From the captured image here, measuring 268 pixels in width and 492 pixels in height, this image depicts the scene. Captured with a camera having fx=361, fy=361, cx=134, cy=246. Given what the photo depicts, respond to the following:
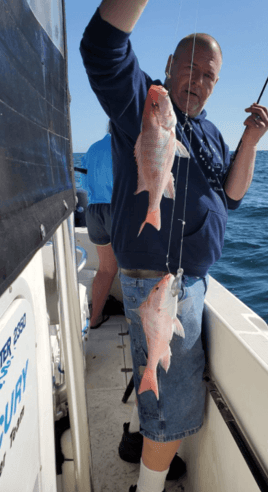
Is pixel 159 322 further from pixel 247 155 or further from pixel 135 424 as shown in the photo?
pixel 135 424

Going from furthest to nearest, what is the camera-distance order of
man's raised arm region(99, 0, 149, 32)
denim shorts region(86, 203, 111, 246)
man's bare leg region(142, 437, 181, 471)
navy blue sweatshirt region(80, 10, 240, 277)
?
denim shorts region(86, 203, 111, 246)
man's bare leg region(142, 437, 181, 471)
navy blue sweatshirt region(80, 10, 240, 277)
man's raised arm region(99, 0, 149, 32)

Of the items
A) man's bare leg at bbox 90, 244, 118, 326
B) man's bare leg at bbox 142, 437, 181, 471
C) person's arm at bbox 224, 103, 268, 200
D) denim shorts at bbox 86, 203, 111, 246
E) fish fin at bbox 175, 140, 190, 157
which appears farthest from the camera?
man's bare leg at bbox 90, 244, 118, 326

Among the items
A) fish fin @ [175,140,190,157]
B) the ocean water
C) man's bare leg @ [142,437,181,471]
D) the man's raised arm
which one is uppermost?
the man's raised arm

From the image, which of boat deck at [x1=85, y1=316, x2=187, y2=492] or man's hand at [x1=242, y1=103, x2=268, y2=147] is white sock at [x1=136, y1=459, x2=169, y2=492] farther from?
man's hand at [x1=242, y1=103, x2=268, y2=147]

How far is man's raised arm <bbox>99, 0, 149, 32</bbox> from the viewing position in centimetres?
96

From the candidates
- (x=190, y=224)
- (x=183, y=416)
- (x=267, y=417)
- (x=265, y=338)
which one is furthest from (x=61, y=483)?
(x=190, y=224)

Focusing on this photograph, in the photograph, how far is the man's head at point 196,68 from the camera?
4.33 feet

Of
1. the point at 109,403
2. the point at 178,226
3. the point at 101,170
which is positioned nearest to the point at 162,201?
the point at 178,226

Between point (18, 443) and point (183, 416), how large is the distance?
3.47 ft

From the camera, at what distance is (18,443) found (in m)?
0.59

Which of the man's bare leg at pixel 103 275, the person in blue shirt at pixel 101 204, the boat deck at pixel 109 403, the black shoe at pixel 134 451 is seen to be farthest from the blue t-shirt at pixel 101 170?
the black shoe at pixel 134 451

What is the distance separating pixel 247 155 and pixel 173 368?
3.04 feet

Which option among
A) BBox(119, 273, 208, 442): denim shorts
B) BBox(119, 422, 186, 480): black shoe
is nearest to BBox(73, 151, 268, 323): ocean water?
BBox(119, 422, 186, 480): black shoe

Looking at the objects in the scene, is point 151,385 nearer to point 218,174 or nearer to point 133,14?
point 218,174
